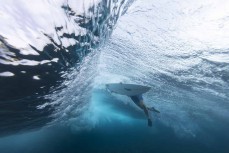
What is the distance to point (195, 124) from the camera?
3828 cm

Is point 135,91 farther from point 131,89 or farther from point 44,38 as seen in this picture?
point 44,38

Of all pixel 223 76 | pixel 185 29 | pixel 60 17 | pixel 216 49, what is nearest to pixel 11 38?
pixel 60 17

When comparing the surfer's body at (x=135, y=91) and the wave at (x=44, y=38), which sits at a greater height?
the wave at (x=44, y=38)

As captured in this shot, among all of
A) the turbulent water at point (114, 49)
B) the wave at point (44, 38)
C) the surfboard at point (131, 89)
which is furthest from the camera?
the surfboard at point (131, 89)

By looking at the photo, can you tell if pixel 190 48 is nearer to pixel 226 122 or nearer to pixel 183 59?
pixel 183 59

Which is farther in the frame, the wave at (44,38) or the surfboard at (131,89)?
the surfboard at (131,89)

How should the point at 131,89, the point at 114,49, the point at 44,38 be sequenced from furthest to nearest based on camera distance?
the point at 114,49, the point at 131,89, the point at 44,38

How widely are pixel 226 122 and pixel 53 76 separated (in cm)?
3261

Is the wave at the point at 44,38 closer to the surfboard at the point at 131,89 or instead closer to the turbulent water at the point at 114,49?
the turbulent water at the point at 114,49

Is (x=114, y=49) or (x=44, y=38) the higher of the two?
(x=44, y=38)

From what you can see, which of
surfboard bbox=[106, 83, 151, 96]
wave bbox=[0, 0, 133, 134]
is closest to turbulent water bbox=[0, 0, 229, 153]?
wave bbox=[0, 0, 133, 134]

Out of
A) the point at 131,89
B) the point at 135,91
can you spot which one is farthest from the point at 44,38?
the point at 135,91

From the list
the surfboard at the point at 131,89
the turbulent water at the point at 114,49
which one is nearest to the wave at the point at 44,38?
the turbulent water at the point at 114,49

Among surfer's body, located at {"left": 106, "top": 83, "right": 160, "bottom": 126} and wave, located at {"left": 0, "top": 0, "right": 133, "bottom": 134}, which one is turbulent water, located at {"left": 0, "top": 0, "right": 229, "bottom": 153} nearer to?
wave, located at {"left": 0, "top": 0, "right": 133, "bottom": 134}
